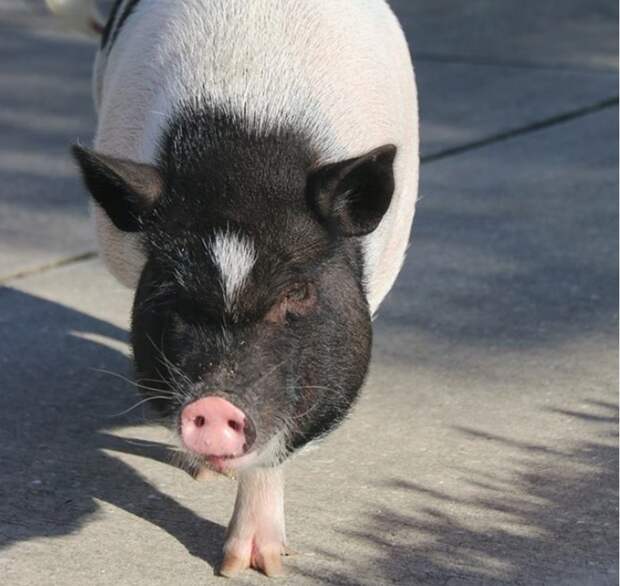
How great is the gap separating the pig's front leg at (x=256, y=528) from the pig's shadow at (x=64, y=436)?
0.08 meters

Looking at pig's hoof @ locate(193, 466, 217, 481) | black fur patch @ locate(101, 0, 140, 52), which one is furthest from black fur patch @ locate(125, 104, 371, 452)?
black fur patch @ locate(101, 0, 140, 52)

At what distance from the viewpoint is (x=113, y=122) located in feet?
14.2

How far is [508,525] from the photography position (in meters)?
4.15

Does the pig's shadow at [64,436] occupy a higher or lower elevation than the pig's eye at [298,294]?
lower

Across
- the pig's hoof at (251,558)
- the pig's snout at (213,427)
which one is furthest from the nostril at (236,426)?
the pig's hoof at (251,558)

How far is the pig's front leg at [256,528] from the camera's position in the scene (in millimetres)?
3889

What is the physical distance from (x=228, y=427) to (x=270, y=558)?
2.43 feet

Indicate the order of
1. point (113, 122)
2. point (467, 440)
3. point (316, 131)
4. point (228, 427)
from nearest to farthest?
1. point (228, 427)
2. point (316, 131)
3. point (113, 122)
4. point (467, 440)

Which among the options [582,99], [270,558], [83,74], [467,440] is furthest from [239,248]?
[83,74]

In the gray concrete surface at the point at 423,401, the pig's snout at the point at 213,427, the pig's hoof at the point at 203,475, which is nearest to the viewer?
the pig's snout at the point at 213,427

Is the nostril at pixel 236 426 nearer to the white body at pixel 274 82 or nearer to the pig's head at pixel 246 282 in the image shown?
the pig's head at pixel 246 282

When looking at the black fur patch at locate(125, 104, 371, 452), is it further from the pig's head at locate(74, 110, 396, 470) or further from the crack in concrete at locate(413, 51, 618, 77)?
the crack in concrete at locate(413, 51, 618, 77)

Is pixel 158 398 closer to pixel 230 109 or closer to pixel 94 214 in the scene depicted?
pixel 230 109

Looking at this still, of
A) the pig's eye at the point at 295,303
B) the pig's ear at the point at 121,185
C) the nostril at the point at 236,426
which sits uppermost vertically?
the pig's ear at the point at 121,185
